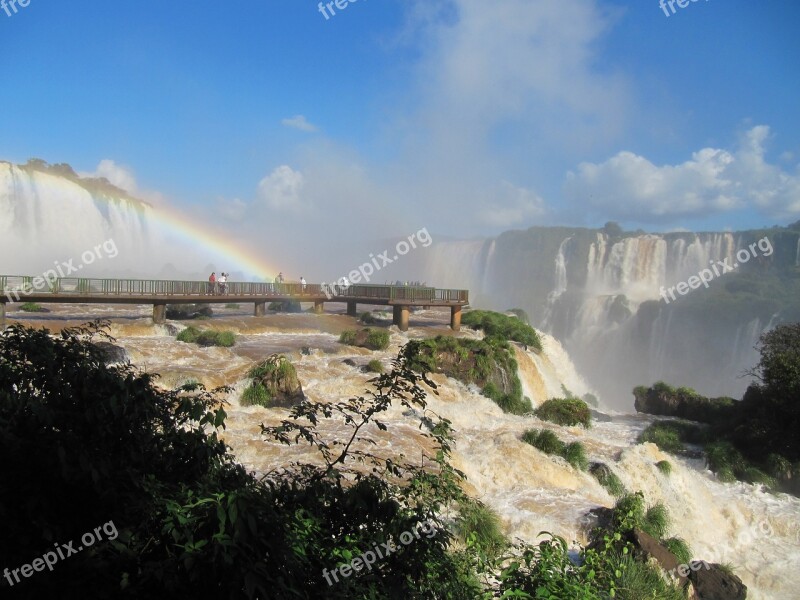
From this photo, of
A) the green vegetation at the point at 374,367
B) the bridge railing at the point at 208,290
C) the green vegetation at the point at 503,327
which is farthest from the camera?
the green vegetation at the point at 503,327

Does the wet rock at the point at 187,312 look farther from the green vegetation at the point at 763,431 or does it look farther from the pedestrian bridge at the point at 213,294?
the green vegetation at the point at 763,431

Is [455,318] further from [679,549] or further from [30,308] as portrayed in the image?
[30,308]

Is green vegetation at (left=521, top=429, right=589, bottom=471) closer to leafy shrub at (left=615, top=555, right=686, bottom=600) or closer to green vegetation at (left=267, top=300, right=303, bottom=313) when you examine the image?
leafy shrub at (left=615, top=555, right=686, bottom=600)

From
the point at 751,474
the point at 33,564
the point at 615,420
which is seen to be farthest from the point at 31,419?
the point at 615,420

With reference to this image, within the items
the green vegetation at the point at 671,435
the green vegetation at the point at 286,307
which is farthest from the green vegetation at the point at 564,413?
the green vegetation at the point at 286,307

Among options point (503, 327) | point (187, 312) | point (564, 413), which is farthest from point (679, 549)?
point (187, 312)

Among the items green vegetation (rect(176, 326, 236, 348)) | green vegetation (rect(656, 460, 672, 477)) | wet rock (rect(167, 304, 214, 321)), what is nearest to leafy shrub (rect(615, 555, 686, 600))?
green vegetation (rect(656, 460, 672, 477))
